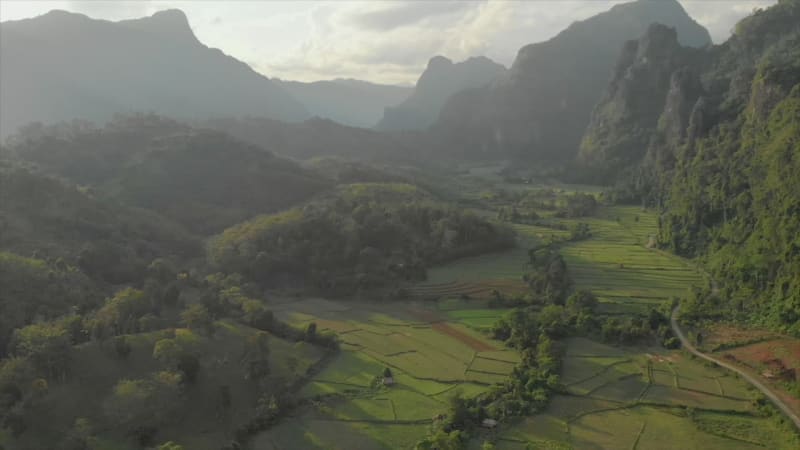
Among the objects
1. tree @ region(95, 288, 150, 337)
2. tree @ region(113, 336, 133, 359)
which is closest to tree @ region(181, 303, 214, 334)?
tree @ region(95, 288, 150, 337)

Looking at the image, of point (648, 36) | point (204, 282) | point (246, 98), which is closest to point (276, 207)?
point (204, 282)

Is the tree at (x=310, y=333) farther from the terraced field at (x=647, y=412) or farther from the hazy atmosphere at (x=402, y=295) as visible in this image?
the terraced field at (x=647, y=412)

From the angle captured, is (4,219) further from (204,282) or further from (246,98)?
(246,98)

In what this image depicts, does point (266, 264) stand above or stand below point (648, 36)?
below

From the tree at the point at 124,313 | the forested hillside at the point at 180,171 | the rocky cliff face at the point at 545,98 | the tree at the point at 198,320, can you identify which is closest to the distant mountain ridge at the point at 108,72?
the forested hillside at the point at 180,171

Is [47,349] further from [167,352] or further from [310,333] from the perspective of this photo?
[310,333]
